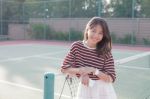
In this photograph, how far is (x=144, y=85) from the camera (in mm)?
7746

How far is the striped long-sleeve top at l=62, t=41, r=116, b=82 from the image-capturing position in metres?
2.47

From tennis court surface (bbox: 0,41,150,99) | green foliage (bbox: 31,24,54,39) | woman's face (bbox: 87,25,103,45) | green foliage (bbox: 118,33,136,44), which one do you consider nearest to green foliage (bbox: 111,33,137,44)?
green foliage (bbox: 118,33,136,44)

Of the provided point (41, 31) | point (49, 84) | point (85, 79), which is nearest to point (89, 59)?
point (85, 79)

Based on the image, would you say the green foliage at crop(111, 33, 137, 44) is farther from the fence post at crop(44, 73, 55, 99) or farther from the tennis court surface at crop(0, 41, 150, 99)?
the fence post at crop(44, 73, 55, 99)

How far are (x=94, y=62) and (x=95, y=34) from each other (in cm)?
23

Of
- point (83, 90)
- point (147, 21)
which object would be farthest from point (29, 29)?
point (83, 90)

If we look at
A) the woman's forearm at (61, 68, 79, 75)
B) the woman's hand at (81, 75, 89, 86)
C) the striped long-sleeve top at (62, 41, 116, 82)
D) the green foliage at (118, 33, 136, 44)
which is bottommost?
the green foliage at (118, 33, 136, 44)

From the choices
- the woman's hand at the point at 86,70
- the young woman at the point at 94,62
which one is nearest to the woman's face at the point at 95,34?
the young woman at the point at 94,62

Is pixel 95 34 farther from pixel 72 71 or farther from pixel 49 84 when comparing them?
pixel 49 84

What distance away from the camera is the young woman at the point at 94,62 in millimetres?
2438

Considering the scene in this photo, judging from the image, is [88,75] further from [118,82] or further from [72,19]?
[72,19]

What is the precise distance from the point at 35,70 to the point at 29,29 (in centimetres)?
1655

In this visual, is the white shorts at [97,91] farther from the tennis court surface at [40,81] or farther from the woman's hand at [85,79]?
the tennis court surface at [40,81]

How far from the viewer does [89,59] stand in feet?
8.14
